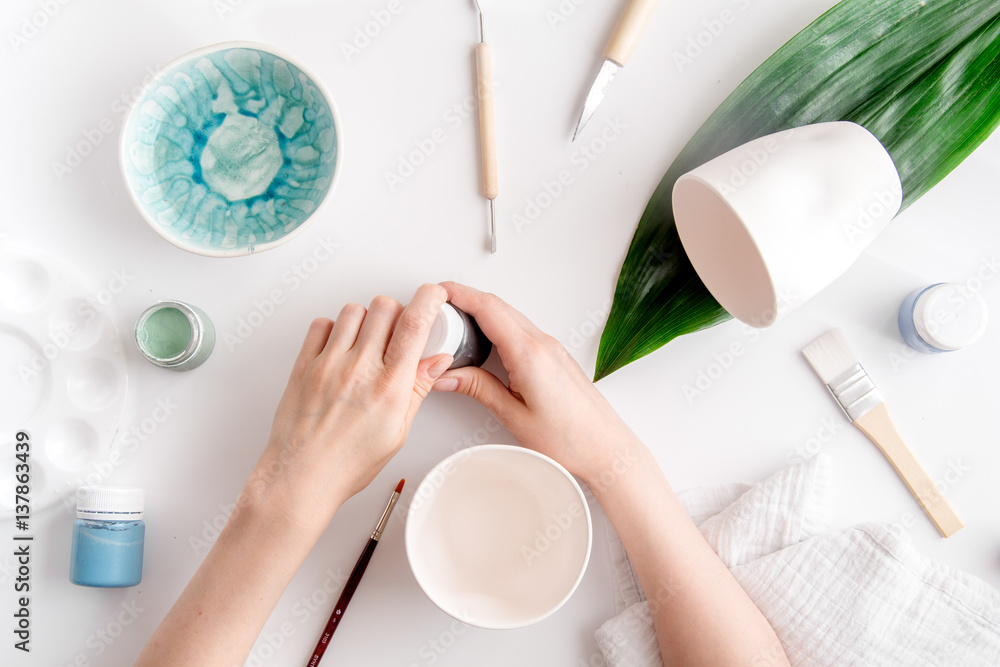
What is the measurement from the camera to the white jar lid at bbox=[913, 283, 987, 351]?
0.72 meters

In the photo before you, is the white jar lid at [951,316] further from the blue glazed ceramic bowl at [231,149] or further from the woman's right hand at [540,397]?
the blue glazed ceramic bowl at [231,149]

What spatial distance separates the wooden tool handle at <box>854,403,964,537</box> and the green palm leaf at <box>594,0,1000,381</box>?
0.78 ft

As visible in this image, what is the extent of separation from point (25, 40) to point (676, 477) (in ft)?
3.15

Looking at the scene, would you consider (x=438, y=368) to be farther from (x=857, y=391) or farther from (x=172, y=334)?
(x=857, y=391)

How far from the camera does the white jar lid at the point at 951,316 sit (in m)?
0.72

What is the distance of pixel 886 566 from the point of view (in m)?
0.68

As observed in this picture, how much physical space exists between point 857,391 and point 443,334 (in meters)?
0.52

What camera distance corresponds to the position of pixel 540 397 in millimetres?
685

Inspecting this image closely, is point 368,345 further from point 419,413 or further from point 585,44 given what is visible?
point 585,44

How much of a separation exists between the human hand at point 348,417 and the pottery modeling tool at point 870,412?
48cm

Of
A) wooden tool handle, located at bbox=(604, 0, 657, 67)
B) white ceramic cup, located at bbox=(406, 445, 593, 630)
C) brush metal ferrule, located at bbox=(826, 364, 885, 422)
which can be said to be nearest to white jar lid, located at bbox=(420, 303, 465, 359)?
white ceramic cup, located at bbox=(406, 445, 593, 630)

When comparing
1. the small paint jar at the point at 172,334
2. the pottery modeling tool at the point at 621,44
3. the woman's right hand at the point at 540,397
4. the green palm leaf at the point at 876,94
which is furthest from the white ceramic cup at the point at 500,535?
the pottery modeling tool at the point at 621,44

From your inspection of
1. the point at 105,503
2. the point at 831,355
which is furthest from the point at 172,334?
the point at 831,355

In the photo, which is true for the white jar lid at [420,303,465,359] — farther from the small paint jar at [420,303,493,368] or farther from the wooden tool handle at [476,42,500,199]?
the wooden tool handle at [476,42,500,199]
